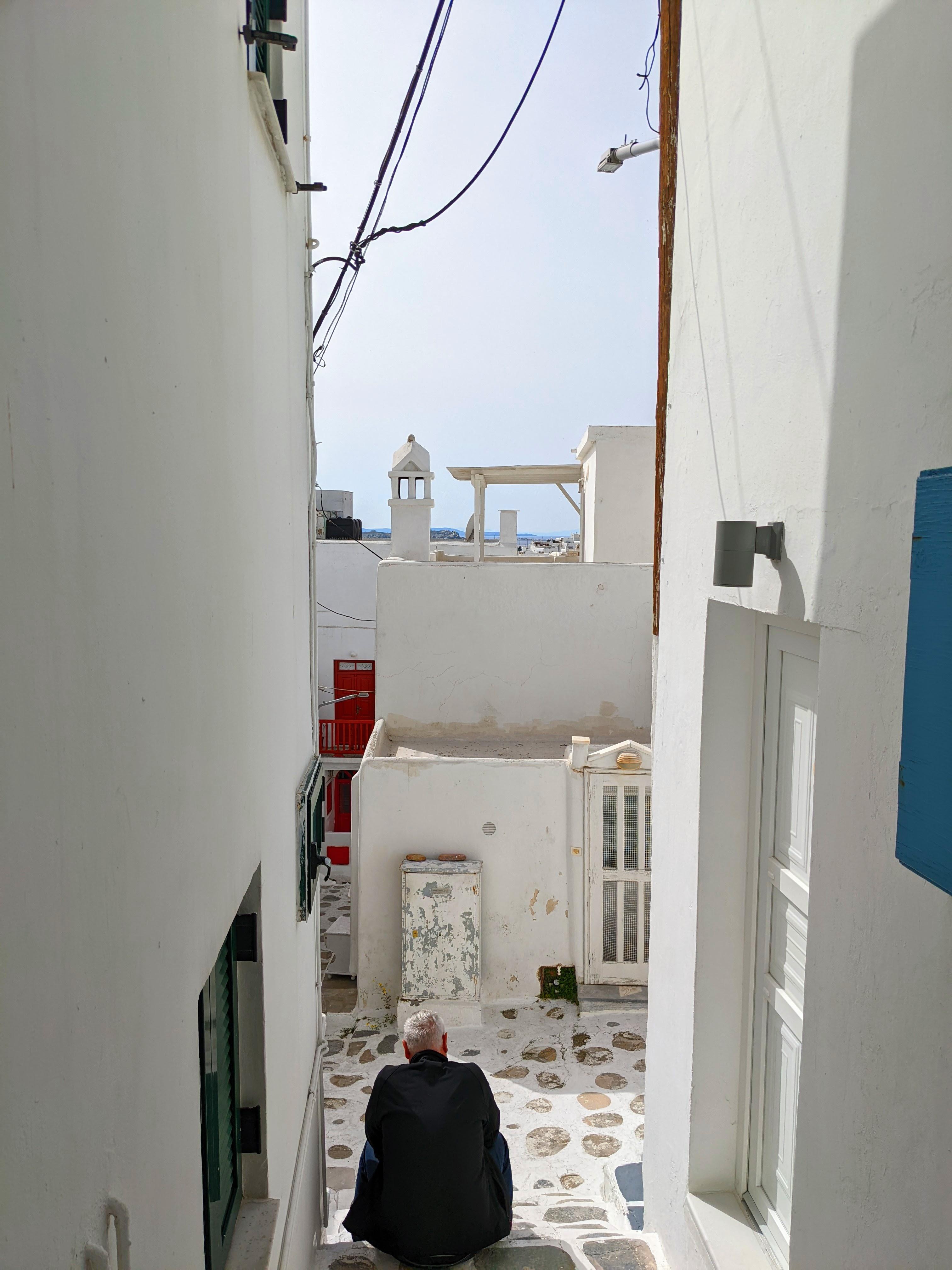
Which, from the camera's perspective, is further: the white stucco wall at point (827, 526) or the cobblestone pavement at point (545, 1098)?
the cobblestone pavement at point (545, 1098)

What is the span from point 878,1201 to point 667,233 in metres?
3.75

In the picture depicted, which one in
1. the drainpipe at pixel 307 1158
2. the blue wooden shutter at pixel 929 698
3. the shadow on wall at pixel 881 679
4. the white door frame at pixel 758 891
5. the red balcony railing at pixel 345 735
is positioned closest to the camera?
the blue wooden shutter at pixel 929 698

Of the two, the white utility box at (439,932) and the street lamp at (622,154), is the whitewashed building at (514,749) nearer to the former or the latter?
the white utility box at (439,932)

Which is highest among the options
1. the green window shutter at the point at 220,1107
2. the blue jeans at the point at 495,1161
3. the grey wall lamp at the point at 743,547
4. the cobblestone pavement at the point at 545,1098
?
the grey wall lamp at the point at 743,547

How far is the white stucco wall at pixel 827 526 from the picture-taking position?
187cm

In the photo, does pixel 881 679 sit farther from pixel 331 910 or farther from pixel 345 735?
pixel 345 735

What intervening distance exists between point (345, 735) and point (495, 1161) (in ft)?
44.3

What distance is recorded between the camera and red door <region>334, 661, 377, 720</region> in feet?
59.2

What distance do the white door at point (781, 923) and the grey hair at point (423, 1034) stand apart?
1638mm

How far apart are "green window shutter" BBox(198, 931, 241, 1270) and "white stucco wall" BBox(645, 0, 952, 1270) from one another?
5.42ft

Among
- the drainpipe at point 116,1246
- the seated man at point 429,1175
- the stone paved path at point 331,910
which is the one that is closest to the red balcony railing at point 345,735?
the stone paved path at point 331,910

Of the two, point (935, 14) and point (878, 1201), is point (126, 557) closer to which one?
point (935, 14)

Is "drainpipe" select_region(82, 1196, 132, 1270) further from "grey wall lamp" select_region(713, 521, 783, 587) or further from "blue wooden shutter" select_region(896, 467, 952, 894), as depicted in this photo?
"grey wall lamp" select_region(713, 521, 783, 587)

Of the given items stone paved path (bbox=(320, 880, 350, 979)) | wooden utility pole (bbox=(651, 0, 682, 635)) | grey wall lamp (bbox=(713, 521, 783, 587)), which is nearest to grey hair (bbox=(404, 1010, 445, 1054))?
wooden utility pole (bbox=(651, 0, 682, 635))
